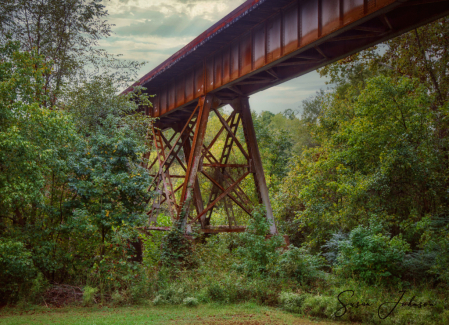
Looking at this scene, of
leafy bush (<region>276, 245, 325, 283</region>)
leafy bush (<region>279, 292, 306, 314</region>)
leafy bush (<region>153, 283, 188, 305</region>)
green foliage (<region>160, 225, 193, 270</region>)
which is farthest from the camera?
green foliage (<region>160, 225, 193, 270</region>)

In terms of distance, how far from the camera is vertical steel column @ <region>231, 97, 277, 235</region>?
11.1 metres

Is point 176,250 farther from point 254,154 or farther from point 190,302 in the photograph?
point 254,154

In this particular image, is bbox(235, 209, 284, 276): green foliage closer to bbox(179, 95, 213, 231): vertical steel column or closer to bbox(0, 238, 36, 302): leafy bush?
bbox(179, 95, 213, 231): vertical steel column

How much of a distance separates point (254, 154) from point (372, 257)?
5.12 meters

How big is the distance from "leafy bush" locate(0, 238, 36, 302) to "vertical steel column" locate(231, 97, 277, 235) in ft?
22.5

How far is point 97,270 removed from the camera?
8461 mm

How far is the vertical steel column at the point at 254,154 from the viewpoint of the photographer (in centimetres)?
1109

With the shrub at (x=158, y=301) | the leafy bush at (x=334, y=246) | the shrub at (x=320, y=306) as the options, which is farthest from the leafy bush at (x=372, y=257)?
the shrub at (x=158, y=301)

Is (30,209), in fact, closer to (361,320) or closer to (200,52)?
(200,52)

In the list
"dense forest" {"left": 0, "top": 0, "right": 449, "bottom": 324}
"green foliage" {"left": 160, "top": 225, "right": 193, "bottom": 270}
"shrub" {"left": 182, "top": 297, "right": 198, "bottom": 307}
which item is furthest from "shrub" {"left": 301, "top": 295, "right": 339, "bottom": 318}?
"green foliage" {"left": 160, "top": 225, "right": 193, "bottom": 270}

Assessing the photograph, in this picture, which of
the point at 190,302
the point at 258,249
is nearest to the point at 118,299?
the point at 190,302

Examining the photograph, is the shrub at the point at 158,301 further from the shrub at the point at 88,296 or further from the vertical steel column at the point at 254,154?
the vertical steel column at the point at 254,154

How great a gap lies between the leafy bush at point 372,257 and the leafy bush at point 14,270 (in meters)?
7.63

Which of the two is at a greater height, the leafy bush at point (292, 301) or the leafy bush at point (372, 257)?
the leafy bush at point (372, 257)
